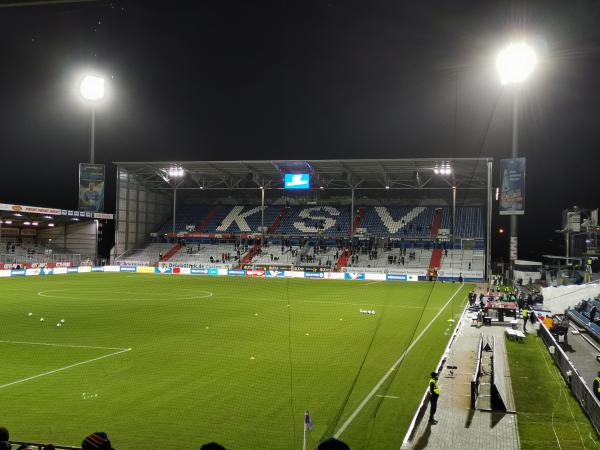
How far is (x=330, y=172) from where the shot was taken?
58.7m

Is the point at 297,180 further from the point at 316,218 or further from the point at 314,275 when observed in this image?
the point at 314,275

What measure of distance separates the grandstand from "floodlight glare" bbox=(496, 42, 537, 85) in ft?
35.1

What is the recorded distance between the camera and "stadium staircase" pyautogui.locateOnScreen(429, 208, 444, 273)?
52625 millimetres

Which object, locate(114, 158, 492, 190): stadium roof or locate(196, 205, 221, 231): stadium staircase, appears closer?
locate(114, 158, 492, 190): stadium roof

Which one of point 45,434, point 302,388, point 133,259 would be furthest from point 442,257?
point 45,434

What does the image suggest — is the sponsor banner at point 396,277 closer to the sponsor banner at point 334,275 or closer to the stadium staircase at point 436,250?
the stadium staircase at point 436,250

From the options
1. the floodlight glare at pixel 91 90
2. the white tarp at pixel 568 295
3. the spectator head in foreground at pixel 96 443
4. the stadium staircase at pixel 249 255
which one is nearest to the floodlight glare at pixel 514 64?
the white tarp at pixel 568 295

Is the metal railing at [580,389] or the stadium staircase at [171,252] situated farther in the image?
the stadium staircase at [171,252]

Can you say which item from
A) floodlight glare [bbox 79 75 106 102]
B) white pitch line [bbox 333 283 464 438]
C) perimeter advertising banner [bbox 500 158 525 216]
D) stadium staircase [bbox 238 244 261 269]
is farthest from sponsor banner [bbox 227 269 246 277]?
white pitch line [bbox 333 283 464 438]

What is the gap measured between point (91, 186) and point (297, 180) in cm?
2107

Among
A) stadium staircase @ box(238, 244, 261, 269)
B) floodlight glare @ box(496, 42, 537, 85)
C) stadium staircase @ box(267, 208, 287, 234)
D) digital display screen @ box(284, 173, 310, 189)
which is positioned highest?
floodlight glare @ box(496, 42, 537, 85)

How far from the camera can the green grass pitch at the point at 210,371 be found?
868 centimetres

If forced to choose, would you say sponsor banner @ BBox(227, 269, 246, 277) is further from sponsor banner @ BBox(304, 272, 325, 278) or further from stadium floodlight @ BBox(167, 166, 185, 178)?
stadium floodlight @ BBox(167, 166, 185, 178)

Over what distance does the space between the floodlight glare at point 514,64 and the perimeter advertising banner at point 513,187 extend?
6.51 meters
